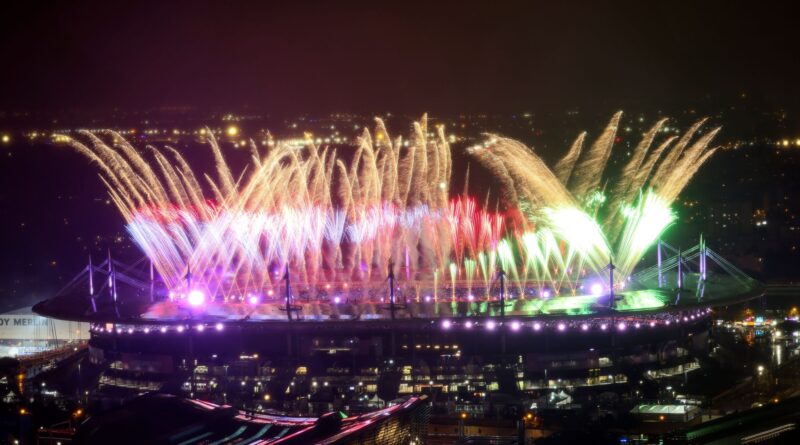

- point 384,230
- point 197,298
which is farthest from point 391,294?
point 384,230

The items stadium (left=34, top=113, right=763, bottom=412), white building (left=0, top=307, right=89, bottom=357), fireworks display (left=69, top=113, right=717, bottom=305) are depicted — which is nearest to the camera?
stadium (left=34, top=113, right=763, bottom=412)

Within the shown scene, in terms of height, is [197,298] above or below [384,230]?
below

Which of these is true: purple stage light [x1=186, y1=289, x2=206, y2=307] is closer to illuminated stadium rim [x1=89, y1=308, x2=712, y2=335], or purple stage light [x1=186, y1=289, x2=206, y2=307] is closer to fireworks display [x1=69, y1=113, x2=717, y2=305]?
fireworks display [x1=69, y1=113, x2=717, y2=305]

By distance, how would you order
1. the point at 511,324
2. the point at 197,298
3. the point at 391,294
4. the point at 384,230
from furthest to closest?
the point at 384,230 → the point at 197,298 → the point at 391,294 → the point at 511,324

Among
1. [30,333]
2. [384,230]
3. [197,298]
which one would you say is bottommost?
[30,333]

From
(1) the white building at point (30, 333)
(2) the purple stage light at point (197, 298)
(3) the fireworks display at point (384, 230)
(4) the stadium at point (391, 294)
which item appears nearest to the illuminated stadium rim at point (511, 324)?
(4) the stadium at point (391, 294)

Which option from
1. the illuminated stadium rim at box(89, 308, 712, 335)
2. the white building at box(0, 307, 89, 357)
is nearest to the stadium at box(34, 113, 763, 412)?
the illuminated stadium rim at box(89, 308, 712, 335)

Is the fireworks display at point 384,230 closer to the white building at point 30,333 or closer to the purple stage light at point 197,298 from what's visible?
the purple stage light at point 197,298

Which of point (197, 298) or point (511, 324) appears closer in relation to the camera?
point (511, 324)

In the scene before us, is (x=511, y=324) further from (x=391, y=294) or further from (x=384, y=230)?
(x=384, y=230)
